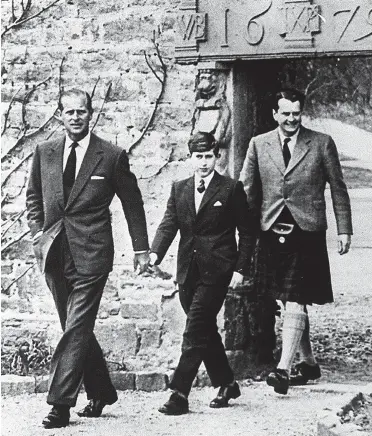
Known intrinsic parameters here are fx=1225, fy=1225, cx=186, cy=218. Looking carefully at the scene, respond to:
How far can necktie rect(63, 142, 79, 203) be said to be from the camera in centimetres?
763

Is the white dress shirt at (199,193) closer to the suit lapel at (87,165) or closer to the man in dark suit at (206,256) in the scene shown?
the man in dark suit at (206,256)

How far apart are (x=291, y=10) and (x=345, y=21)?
0.38 metres

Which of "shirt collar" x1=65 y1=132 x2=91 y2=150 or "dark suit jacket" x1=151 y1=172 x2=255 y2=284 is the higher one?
"shirt collar" x1=65 y1=132 x2=91 y2=150

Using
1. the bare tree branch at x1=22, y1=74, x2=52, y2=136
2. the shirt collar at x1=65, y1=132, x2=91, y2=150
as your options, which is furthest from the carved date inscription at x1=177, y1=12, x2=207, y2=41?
the shirt collar at x1=65, y1=132, x2=91, y2=150

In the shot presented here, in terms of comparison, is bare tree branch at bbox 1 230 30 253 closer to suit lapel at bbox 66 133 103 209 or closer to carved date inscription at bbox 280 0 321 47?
suit lapel at bbox 66 133 103 209

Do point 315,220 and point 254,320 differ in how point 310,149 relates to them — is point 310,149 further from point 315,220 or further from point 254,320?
point 254,320

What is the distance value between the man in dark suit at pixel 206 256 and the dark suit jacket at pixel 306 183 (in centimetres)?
50

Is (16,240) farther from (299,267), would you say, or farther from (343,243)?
(343,243)

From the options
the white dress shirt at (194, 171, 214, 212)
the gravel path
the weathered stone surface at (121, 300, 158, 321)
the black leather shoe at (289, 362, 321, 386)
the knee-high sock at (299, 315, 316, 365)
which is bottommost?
the gravel path

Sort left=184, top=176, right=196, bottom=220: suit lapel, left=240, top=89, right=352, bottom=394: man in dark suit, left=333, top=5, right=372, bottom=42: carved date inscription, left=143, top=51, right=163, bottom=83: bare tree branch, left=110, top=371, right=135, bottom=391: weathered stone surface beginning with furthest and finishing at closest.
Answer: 1. left=143, top=51, right=163, bottom=83: bare tree branch
2. left=110, top=371, right=135, bottom=391: weathered stone surface
3. left=240, top=89, right=352, bottom=394: man in dark suit
4. left=333, top=5, right=372, bottom=42: carved date inscription
5. left=184, top=176, right=196, bottom=220: suit lapel

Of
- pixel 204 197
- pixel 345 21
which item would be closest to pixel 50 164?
pixel 204 197

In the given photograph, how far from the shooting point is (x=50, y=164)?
769 cm

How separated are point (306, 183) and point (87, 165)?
5.05 ft

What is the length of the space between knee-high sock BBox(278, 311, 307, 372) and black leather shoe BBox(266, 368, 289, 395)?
0.12 ft
